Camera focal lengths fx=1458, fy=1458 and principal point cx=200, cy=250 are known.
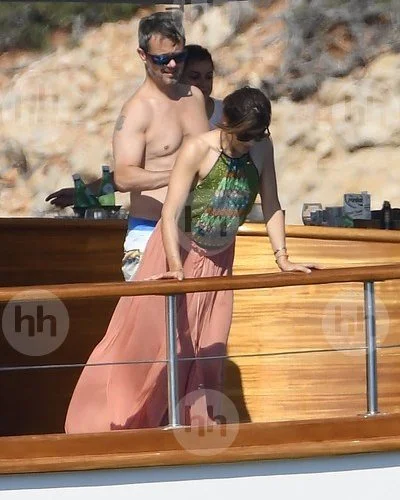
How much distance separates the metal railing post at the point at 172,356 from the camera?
3682 millimetres

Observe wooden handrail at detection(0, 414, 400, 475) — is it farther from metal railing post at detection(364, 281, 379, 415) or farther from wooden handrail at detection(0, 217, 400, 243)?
wooden handrail at detection(0, 217, 400, 243)

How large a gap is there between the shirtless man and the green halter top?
7.9 inches

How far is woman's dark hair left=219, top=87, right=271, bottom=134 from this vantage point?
12.2 ft

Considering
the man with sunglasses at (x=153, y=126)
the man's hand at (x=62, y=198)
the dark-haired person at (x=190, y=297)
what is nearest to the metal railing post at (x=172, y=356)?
the dark-haired person at (x=190, y=297)

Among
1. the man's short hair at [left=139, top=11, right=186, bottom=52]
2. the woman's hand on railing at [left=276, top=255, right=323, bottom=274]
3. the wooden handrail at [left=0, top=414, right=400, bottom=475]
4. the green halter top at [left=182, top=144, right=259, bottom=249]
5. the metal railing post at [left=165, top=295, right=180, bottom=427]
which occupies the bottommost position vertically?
the wooden handrail at [left=0, top=414, right=400, bottom=475]

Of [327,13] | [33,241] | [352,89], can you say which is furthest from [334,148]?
[33,241]

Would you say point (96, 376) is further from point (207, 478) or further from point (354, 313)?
point (354, 313)

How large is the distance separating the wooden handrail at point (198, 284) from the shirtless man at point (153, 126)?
1.48ft

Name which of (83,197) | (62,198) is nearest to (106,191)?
(83,197)

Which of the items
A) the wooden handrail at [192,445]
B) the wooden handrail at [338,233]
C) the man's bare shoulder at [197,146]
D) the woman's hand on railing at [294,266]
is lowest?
the wooden handrail at [192,445]

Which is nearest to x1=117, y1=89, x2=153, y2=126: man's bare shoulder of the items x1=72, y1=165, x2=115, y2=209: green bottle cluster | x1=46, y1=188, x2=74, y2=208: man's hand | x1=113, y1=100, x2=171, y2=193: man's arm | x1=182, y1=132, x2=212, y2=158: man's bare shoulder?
x1=113, y1=100, x2=171, y2=193: man's arm

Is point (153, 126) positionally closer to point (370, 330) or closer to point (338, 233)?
point (370, 330)

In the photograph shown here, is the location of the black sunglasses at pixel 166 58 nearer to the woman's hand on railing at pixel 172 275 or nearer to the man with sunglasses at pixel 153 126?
the man with sunglasses at pixel 153 126

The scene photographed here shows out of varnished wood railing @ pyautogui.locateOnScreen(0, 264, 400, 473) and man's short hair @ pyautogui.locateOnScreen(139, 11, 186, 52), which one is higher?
man's short hair @ pyautogui.locateOnScreen(139, 11, 186, 52)
